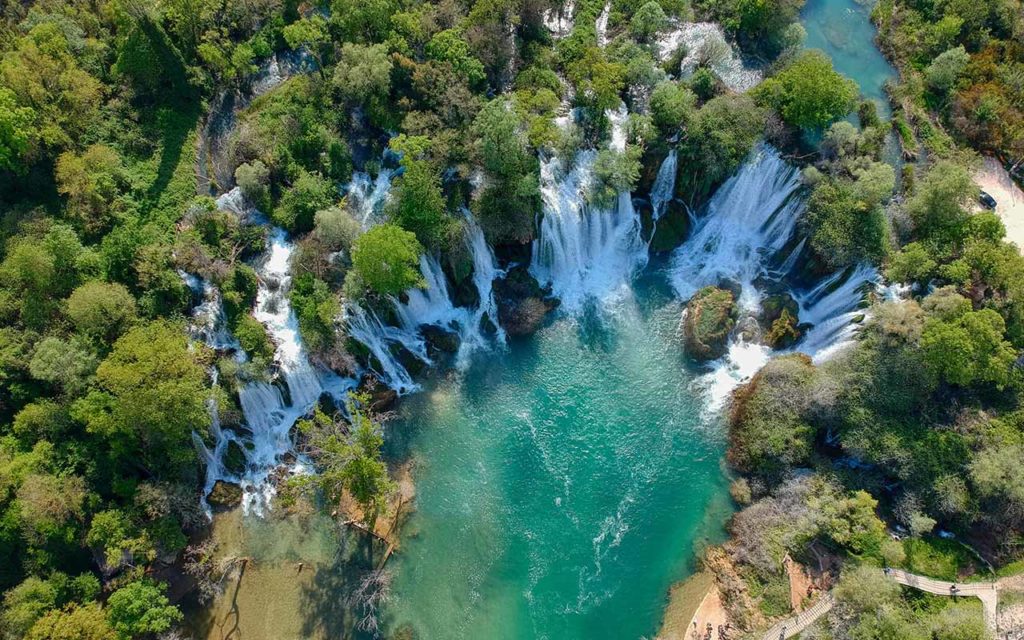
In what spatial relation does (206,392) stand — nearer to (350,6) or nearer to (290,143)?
(290,143)

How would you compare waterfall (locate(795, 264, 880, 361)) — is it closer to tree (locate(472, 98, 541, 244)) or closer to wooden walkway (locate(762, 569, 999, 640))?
wooden walkway (locate(762, 569, 999, 640))

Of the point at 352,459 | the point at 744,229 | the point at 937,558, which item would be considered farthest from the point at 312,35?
the point at 937,558

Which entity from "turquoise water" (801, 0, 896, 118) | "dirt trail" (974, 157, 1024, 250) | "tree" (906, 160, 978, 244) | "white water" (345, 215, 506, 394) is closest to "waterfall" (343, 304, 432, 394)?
"white water" (345, 215, 506, 394)

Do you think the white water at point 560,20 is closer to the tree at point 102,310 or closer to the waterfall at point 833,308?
the waterfall at point 833,308

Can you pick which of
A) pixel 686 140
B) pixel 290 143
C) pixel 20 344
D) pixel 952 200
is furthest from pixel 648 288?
pixel 20 344

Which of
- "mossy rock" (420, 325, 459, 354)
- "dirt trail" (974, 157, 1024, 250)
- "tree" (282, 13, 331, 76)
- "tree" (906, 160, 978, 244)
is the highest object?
"tree" (282, 13, 331, 76)

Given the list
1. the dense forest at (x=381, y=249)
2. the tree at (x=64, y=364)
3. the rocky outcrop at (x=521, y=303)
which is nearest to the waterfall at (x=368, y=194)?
the dense forest at (x=381, y=249)
